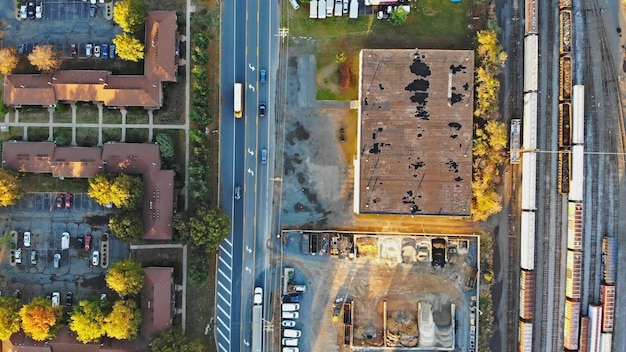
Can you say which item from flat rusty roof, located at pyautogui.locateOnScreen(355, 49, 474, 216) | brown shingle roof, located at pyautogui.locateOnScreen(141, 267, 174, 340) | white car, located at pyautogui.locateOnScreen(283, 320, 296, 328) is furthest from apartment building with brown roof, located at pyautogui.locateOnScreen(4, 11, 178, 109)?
white car, located at pyautogui.locateOnScreen(283, 320, 296, 328)

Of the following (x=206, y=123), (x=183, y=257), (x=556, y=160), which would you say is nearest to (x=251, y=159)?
(x=206, y=123)

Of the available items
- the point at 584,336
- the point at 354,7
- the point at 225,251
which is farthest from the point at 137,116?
the point at 584,336

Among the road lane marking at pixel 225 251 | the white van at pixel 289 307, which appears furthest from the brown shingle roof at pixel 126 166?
the white van at pixel 289 307

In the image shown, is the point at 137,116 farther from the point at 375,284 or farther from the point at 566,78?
the point at 566,78

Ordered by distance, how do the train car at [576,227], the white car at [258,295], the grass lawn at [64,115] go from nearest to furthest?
the train car at [576,227] < the white car at [258,295] < the grass lawn at [64,115]

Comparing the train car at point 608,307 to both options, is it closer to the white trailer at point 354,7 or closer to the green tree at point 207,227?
the white trailer at point 354,7

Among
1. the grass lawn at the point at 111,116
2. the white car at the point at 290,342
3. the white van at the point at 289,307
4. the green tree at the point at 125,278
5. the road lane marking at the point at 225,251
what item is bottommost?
the white car at the point at 290,342

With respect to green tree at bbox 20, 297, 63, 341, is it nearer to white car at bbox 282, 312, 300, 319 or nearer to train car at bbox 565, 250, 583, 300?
white car at bbox 282, 312, 300, 319
